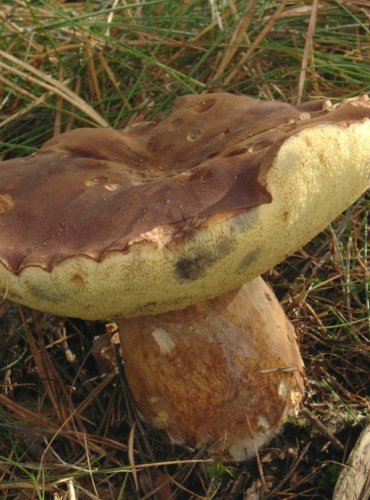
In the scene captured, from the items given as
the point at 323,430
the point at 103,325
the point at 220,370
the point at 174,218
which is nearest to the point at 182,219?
the point at 174,218

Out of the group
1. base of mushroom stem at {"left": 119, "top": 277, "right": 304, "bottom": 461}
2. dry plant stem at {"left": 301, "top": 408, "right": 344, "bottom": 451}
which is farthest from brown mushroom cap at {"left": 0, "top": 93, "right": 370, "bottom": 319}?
dry plant stem at {"left": 301, "top": 408, "right": 344, "bottom": 451}

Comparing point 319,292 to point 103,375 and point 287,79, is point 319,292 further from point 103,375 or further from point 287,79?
point 287,79

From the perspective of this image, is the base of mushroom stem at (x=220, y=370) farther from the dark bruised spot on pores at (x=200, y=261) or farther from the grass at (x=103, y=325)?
the dark bruised spot on pores at (x=200, y=261)

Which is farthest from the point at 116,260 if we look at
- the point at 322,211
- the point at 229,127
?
the point at 229,127

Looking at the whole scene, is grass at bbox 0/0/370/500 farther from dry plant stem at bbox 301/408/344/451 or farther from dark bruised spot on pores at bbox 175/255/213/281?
dark bruised spot on pores at bbox 175/255/213/281

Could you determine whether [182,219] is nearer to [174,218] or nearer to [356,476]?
[174,218]

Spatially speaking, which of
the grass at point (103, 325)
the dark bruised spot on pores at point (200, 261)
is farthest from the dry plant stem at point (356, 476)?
the dark bruised spot on pores at point (200, 261)
